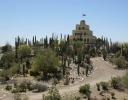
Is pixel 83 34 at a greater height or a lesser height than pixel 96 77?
→ greater

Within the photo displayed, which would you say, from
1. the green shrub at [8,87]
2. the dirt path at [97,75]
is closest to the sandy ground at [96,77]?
the dirt path at [97,75]

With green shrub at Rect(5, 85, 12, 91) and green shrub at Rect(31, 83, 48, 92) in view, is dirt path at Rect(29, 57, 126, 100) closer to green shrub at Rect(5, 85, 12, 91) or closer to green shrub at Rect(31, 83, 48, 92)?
green shrub at Rect(31, 83, 48, 92)

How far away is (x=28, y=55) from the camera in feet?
285

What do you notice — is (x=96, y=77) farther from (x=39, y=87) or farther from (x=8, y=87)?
(x=8, y=87)

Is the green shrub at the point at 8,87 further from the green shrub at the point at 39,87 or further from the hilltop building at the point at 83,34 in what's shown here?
the hilltop building at the point at 83,34

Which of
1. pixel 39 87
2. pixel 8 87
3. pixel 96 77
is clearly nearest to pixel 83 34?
pixel 96 77

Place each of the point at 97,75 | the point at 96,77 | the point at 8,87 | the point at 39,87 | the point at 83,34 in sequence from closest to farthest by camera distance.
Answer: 1. the point at 39,87
2. the point at 8,87
3. the point at 96,77
4. the point at 97,75
5. the point at 83,34

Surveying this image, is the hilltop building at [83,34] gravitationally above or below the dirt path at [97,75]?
above

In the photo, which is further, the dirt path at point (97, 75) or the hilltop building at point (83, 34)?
the hilltop building at point (83, 34)

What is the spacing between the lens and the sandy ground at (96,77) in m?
49.2

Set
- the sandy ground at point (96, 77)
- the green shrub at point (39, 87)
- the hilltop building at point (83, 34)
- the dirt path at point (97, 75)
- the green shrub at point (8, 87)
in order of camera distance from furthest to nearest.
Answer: the hilltop building at point (83, 34) → the green shrub at point (8, 87) → the green shrub at point (39, 87) → the dirt path at point (97, 75) → the sandy ground at point (96, 77)

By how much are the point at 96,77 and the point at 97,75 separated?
2.42 m

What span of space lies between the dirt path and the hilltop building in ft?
99.0

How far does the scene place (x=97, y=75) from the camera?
A: 6856 centimetres
